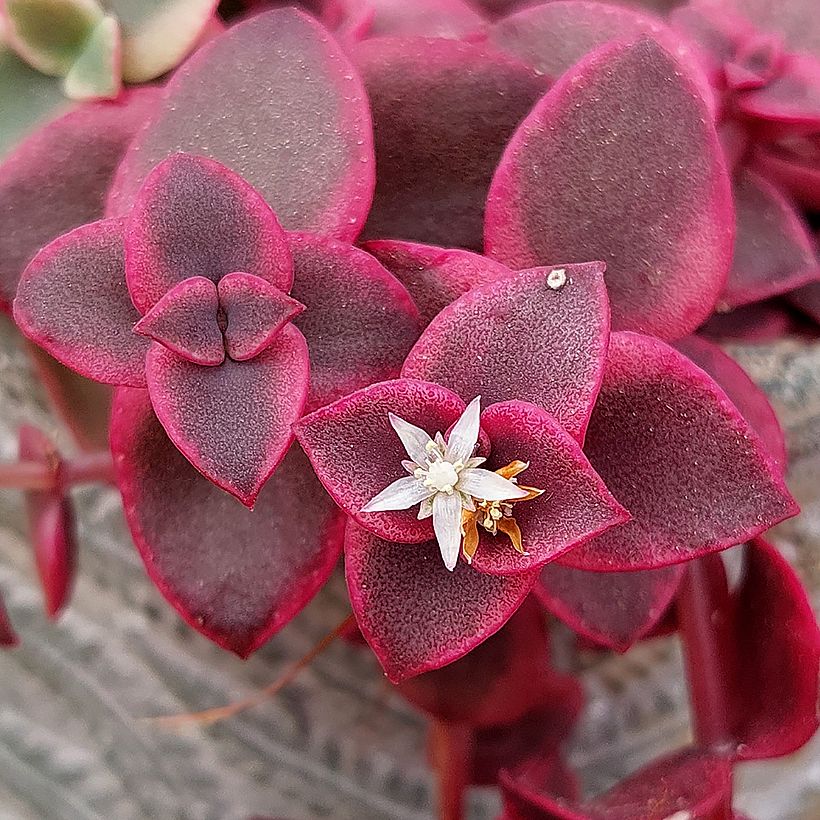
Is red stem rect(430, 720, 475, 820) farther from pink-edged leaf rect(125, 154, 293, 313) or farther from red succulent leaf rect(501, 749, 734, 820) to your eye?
pink-edged leaf rect(125, 154, 293, 313)

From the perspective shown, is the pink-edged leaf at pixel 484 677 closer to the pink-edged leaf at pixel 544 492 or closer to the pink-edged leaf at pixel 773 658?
the pink-edged leaf at pixel 773 658

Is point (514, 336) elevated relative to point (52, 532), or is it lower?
elevated

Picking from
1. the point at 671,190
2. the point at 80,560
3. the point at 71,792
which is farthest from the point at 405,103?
the point at 71,792

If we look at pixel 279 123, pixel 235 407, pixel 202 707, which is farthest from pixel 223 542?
pixel 202 707

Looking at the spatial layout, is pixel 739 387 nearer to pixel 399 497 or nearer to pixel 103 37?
pixel 399 497

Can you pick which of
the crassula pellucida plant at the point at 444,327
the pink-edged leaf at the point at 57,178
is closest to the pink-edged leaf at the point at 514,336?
the crassula pellucida plant at the point at 444,327

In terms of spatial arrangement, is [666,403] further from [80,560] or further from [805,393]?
[80,560]

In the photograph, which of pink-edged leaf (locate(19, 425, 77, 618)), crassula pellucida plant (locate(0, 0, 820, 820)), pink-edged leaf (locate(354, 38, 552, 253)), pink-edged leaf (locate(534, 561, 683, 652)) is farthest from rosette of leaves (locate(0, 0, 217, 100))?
pink-edged leaf (locate(534, 561, 683, 652))

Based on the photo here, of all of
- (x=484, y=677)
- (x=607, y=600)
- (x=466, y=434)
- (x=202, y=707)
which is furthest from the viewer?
(x=202, y=707)
